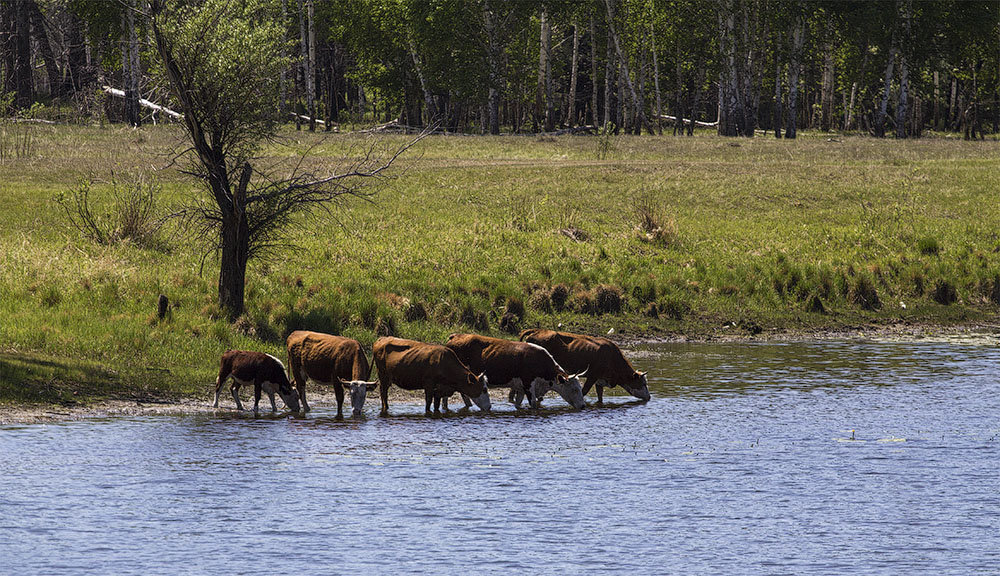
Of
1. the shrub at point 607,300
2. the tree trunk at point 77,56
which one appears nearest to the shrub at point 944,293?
the shrub at point 607,300

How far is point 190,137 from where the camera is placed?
25.4 meters

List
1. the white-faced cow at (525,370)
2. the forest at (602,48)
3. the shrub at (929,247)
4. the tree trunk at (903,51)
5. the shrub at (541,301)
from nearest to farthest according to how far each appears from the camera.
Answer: the white-faced cow at (525,370) → the shrub at (541,301) → the shrub at (929,247) → the forest at (602,48) → the tree trunk at (903,51)

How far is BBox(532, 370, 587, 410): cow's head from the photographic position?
68.6 feet

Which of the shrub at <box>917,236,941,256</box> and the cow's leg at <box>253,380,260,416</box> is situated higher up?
the shrub at <box>917,236,941,256</box>

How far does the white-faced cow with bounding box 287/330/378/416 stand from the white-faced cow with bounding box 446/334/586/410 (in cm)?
204

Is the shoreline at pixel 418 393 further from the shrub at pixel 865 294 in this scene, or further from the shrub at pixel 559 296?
the shrub at pixel 559 296

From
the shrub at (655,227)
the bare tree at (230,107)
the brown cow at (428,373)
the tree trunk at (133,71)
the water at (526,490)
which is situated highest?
the tree trunk at (133,71)

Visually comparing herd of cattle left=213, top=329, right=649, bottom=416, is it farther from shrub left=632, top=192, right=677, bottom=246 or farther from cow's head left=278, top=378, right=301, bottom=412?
shrub left=632, top=192, right=677, bottom=246

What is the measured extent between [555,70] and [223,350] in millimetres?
68712

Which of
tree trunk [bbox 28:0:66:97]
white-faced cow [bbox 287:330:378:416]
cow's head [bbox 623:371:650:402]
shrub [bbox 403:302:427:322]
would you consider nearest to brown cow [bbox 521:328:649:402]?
cow's head [bbox 623:371:650:402]

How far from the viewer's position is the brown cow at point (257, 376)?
19.6m

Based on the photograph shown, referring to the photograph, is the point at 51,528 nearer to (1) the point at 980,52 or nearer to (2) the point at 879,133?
(2) the point at 879,133

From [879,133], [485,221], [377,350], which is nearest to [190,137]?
[377,350]

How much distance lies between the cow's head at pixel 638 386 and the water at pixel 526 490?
0.35 m
